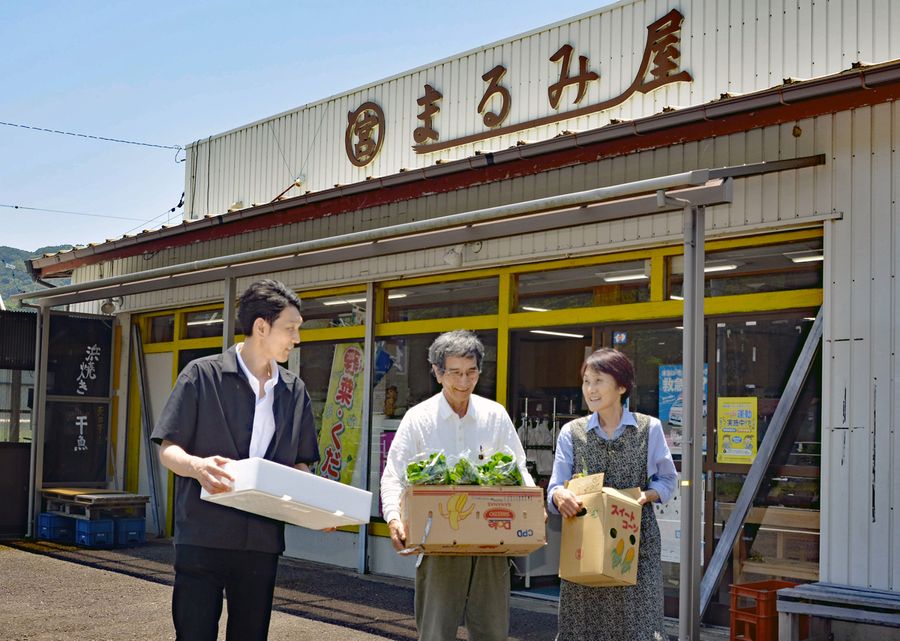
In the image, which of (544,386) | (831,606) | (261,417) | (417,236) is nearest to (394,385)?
(544,386)

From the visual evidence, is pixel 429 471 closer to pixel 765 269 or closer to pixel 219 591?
pixel 219 591

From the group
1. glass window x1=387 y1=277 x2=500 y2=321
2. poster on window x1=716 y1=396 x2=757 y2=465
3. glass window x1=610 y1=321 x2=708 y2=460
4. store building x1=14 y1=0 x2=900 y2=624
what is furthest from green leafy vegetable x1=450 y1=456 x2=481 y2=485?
glass window x1=387 y1=277 x2=500 y2=321

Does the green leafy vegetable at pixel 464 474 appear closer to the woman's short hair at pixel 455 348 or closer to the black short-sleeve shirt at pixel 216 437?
the woman's short hair at pixel 455 348

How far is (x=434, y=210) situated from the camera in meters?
9.34

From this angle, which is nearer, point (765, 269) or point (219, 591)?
point (219, 591)

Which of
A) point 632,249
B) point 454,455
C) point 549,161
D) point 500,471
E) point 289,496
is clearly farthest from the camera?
point 632,249

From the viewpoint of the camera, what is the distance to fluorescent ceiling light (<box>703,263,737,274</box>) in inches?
285

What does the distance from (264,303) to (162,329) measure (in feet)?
32.3

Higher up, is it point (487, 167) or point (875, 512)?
point (487, 167)

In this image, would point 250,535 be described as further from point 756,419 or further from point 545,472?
point 545,472

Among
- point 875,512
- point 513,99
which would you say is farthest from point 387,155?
point 875,512

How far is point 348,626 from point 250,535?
3.86m

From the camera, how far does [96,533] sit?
11.2 m

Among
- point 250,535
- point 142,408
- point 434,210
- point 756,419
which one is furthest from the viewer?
point 142,408
